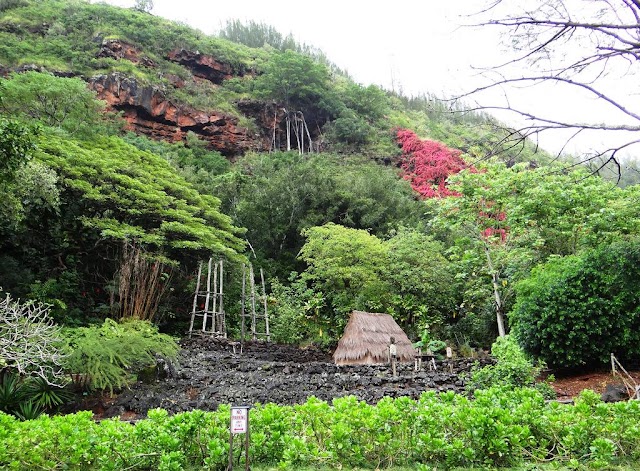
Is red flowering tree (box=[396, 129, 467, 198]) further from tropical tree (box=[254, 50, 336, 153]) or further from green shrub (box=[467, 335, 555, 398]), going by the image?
green shrub (box=[467, 335, 555, 398])

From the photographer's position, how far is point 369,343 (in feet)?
39.5

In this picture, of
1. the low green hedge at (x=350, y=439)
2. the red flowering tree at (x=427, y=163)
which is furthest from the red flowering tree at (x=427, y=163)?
the low green hedge at (x=350, y=439)

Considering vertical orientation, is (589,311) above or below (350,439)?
above

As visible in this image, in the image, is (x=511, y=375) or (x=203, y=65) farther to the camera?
(x=203, y=65)

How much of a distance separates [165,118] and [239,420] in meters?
26.2

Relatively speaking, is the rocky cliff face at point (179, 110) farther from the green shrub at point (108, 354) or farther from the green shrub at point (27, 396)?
the green shrub at point (27, 396)

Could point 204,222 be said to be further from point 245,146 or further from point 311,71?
point 311,71

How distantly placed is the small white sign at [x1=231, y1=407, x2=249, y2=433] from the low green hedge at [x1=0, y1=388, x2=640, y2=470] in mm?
493

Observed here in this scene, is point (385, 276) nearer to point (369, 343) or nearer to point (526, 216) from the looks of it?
point (369, 343)

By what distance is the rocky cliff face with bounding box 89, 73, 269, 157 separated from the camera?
24734 mm

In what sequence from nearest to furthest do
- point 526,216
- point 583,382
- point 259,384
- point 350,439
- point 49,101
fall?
point 350,439 → point 583,382 → point 259,384 → point 526,216 → point 49,101

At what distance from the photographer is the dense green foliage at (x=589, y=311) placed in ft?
24.3

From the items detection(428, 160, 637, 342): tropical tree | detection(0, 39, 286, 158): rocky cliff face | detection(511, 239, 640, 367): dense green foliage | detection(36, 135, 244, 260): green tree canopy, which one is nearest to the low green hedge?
detection(511, 239, 640, 367): dense green foliage

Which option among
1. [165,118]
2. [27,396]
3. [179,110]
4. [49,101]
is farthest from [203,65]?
[27,396]
